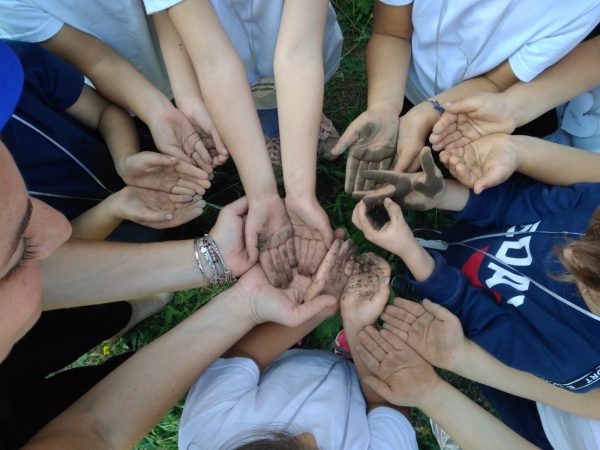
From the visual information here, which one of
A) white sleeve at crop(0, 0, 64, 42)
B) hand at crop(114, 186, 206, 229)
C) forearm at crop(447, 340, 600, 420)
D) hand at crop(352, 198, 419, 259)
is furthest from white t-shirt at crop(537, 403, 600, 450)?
white sleeve at crop(0, 0, 64, 42)

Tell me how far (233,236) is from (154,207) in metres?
0.30

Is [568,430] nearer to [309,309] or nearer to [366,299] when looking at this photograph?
[366,299]

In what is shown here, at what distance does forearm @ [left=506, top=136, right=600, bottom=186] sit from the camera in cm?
153

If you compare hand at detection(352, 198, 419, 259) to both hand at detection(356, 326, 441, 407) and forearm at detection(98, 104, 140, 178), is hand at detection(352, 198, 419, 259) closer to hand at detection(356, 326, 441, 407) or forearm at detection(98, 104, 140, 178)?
hand at detection(356, 326, 441, 407)

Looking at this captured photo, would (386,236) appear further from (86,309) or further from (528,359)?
(86,309)

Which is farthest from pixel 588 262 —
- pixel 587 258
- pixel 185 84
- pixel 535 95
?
pixel 185 84

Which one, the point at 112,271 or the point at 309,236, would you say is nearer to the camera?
the point at 112,271

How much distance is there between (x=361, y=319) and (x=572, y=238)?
73 centimetres

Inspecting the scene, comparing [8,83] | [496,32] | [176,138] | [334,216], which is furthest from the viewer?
[334,216]

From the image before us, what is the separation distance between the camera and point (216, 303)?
1.73 meters

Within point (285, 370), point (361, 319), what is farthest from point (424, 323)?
point (285, 370)

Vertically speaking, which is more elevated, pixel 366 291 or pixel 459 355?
pixel 366 291

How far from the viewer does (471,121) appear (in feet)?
5.33

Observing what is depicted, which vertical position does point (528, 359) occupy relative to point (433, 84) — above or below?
below
